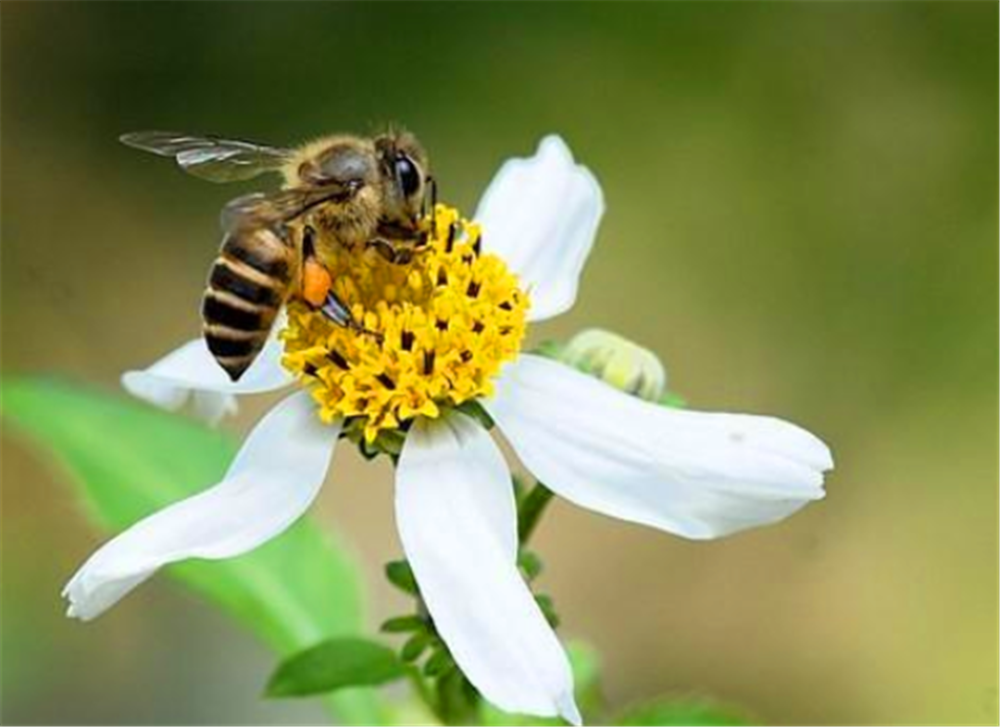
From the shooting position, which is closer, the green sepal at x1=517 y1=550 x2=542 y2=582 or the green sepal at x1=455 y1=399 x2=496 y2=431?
the green sepal at x1=517 y1=550 x2=542 y2=582

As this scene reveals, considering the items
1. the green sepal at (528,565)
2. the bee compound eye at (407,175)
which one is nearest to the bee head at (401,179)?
the bee compound eye at (407,175)

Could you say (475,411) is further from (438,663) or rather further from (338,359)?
(438,663)

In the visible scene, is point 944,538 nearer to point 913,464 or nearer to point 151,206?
point 913,464

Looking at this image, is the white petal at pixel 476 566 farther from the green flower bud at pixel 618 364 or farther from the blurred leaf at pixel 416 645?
the green flower bud at pixel 618 364

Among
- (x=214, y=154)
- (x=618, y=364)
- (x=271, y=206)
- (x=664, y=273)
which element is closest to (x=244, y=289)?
(x=271, y=206)

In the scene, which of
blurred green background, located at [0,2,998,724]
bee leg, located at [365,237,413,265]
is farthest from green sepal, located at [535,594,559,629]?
blurred green background, located at [0,2,998,724]

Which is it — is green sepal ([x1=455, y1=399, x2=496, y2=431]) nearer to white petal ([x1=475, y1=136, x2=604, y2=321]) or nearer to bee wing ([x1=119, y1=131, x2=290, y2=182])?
white petal ([x1=475, y1=136, x2=604, y2=321])
